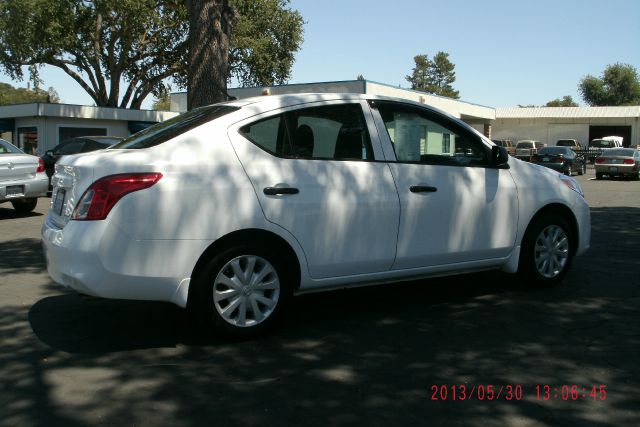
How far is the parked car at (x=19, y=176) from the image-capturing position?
11.2 m

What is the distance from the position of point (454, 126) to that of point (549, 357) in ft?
7.19

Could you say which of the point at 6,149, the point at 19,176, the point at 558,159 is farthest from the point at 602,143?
the point at 19,176

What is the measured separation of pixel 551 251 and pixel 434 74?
119 metres

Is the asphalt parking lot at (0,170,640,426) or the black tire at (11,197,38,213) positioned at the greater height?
the black tire at (11,197,38,213)

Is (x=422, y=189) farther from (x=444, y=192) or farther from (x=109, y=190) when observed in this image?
(x=109, y=190)

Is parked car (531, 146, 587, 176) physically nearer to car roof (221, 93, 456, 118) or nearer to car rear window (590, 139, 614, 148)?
car rear window (590, 139, 614, 148)

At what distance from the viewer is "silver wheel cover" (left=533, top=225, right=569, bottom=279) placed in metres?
5.97

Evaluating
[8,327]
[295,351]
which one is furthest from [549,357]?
[8,327]

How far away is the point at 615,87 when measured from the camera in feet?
302

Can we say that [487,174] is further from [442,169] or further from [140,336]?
[140,336]

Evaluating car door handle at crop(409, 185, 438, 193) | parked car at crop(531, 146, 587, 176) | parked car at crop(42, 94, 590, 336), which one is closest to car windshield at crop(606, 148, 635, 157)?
parked car at crop(531, 146, 587, 176)

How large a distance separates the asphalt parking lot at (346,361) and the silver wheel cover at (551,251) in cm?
22

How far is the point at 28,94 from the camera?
93.8 m
